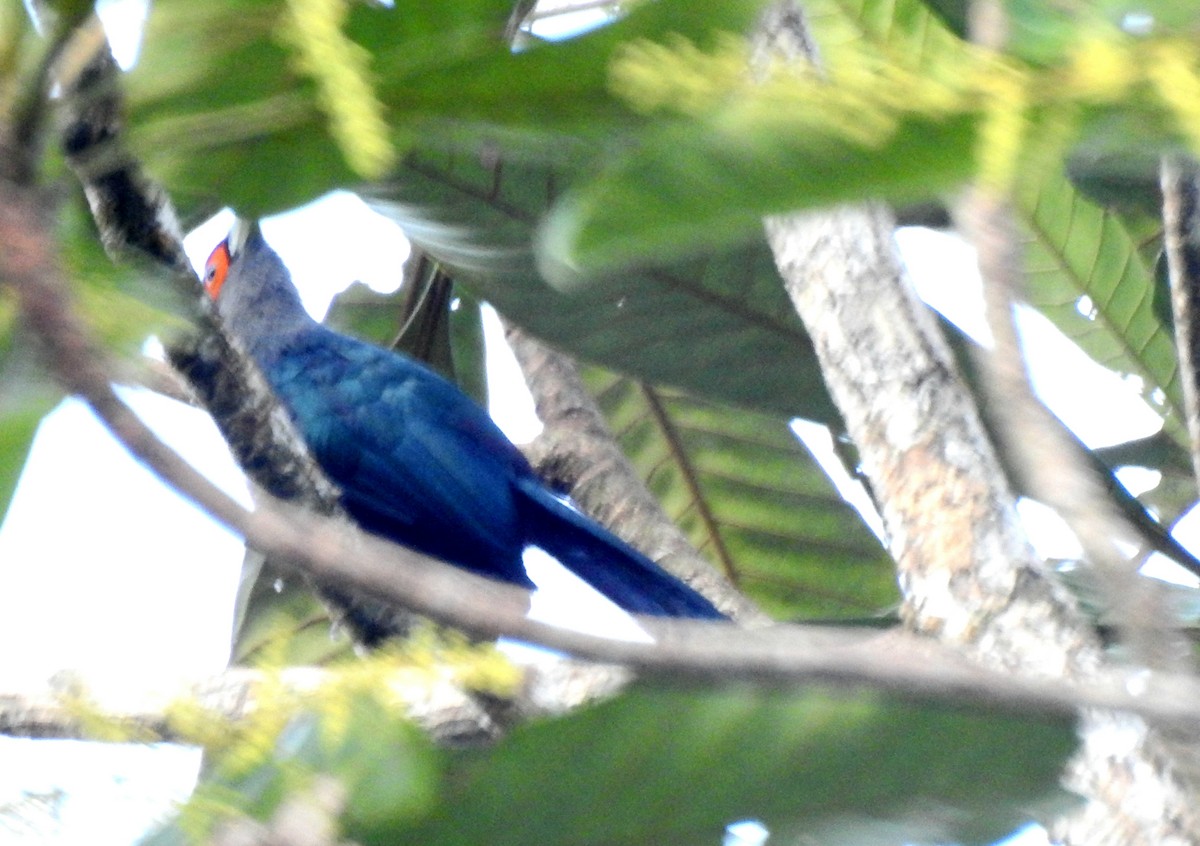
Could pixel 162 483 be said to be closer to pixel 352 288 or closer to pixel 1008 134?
pixel 1008 134

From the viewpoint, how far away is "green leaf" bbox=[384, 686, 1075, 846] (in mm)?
1106

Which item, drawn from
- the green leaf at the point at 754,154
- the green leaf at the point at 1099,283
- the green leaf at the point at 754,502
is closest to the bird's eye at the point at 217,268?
the green leaf at the point at 754,502

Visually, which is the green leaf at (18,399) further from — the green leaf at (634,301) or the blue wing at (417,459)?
the blue wing at (417,459)

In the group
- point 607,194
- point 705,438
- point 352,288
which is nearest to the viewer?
point 607,194

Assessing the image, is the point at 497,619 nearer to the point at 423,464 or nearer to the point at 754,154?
the point at 754,154

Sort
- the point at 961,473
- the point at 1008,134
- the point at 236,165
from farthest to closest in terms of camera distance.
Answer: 1. the point at 961,473
2. the point at 236,165
3. the point at 1008,134

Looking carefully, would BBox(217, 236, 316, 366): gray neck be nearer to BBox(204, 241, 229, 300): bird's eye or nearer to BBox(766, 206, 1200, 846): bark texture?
BBox(204, 241, 229, 300): bird's eye

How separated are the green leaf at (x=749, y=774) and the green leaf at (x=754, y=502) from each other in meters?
2.01

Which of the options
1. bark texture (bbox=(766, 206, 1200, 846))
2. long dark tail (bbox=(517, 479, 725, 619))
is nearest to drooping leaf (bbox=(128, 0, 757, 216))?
bark texture (bbox=(766, 206, 1200, 846))

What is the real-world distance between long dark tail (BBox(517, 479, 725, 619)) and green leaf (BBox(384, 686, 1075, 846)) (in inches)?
56.3

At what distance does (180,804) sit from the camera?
0.89 meters

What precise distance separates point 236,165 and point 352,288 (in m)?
2.60

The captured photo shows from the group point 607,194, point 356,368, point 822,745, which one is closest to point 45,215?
point 607,194

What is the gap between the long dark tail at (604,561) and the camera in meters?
2.73
